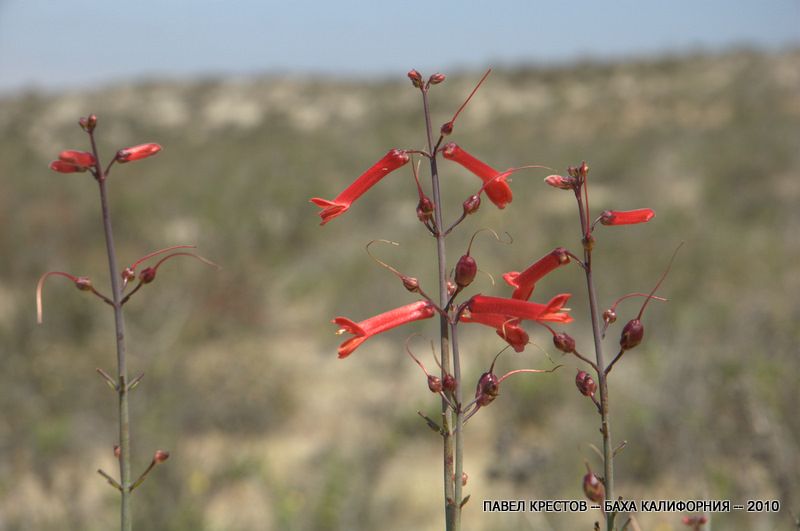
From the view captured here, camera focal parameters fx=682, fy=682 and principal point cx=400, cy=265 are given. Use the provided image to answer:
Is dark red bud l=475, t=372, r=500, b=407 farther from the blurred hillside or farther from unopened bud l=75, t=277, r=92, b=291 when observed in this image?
the blurred hillside

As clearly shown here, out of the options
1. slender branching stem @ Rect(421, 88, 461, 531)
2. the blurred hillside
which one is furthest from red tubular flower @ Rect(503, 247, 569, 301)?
the blurred hillside

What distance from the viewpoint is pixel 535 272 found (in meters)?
1.33

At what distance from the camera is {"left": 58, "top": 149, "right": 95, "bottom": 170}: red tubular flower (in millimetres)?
1267

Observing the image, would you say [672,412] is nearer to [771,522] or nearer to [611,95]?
[771,522]

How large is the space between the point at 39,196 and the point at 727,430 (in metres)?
12.2

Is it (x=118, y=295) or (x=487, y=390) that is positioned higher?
(x=118, y=295)

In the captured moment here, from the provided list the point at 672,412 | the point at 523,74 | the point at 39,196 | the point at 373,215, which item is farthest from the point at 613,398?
the point at 523,74

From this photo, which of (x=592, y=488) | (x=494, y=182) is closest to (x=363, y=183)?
(x=494, y=182)

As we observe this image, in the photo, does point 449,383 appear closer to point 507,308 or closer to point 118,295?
point 507,308

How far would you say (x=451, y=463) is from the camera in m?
1.09

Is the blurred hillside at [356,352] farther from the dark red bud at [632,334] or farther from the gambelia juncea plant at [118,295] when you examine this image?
the gambelia juncea plant at [118,295]

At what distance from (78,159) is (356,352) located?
26.6 ft

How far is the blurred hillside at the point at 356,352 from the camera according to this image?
4.52 meters

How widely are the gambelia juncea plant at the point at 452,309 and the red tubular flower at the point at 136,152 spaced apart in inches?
14.2
